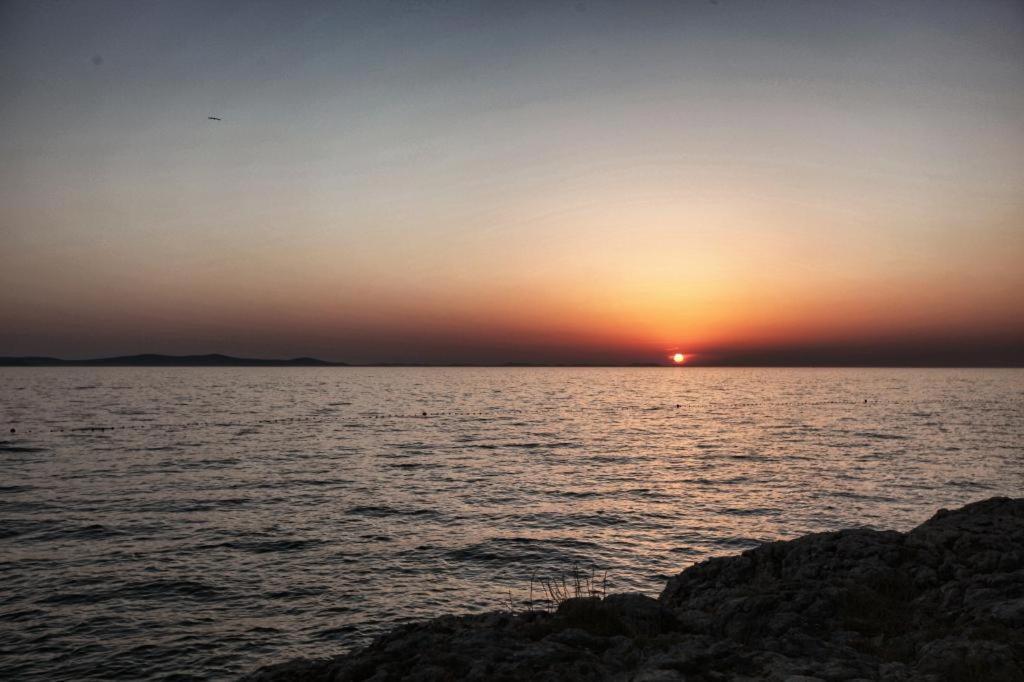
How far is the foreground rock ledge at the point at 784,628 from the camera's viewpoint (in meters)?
9.32

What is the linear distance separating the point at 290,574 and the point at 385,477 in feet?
68.7

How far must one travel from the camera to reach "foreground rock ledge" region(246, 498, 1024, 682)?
30.6 feet

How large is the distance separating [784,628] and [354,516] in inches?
1039

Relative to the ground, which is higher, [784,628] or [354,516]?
[784,628]

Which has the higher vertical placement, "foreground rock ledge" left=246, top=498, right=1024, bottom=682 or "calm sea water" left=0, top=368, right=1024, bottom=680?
"foreground rock ledge" left=246, top=498, right=1024, bottom=682

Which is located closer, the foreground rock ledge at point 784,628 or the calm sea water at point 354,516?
the foreground rock ledge at point 784,628

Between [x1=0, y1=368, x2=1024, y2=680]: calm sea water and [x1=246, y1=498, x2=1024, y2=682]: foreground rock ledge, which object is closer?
[x1=246, y1=498, x2=1024, y2=682]: foreground rock ledge

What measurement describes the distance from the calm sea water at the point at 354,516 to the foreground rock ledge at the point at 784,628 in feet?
29.6

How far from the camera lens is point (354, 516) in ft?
110

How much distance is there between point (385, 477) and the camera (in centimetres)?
4522

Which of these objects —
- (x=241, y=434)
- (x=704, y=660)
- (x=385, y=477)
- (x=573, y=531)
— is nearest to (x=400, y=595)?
(x=573, y=531)

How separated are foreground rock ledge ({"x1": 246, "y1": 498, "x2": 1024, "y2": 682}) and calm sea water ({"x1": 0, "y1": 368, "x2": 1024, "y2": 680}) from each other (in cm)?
901

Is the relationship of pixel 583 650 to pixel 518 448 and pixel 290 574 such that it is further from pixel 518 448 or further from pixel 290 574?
pixel 518 448

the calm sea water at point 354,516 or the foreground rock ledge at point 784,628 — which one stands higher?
the foreground rock ledge at point 784,628
